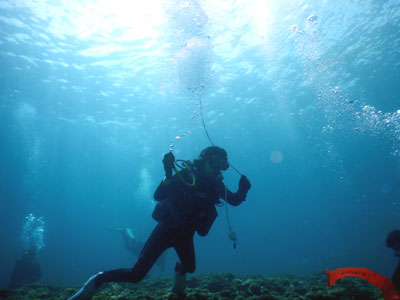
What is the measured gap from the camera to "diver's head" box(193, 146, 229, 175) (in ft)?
14.0

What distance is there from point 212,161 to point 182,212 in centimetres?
114

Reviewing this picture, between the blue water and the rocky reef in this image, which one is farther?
the blue water

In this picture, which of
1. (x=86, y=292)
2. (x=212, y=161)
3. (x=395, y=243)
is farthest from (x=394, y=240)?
(x=86, y=292)

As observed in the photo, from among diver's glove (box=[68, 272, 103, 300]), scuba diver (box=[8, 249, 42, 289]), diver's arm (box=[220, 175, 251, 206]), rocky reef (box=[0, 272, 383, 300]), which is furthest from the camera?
scuba diver (box=[8, 249, 42, 289])

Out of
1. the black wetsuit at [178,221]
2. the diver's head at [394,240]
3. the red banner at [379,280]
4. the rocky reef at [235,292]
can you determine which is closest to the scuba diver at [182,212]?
the black wetsuit at [178,221]

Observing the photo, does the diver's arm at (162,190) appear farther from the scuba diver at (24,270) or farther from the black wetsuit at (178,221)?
the scuba diver at (24,270)

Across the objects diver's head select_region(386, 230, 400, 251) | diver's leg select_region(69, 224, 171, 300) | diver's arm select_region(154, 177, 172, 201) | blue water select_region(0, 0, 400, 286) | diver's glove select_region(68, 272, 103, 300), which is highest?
blue water select_region(0, 0, 400, 286)

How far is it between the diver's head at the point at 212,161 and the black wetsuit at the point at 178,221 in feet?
0.77

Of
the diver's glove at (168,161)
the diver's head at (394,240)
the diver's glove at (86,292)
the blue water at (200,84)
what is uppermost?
the blue water at (200,84)

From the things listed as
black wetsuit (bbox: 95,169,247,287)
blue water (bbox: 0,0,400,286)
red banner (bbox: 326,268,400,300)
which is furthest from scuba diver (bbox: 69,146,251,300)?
blue water (bbox: 0,0,400,286)

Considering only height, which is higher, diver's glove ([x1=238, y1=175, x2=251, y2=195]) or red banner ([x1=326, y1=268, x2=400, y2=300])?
diver's glove ([x1=238, y1=175, x2=251, y2=195])

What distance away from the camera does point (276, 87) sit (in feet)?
77.6

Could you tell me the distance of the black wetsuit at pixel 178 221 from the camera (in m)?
3.61

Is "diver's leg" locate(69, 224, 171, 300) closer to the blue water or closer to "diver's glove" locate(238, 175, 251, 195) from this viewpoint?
"diver's glove" locate(238, 175, 251, 195)
